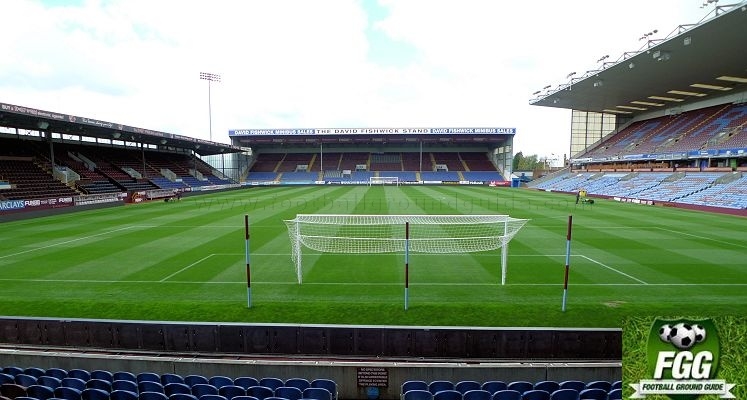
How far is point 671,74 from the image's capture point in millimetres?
36562

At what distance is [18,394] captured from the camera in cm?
532

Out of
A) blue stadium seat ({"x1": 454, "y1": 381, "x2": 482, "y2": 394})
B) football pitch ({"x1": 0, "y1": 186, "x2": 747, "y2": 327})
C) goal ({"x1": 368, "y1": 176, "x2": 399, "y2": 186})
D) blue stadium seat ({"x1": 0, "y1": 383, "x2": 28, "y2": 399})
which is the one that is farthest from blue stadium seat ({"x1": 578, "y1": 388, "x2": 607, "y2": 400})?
goal ({"x1": 368, "y1": 176, "x2": 399, "y2": 186})

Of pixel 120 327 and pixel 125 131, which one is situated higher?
pixel 125 131

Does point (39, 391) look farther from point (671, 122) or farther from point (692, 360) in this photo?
point (671, 122)

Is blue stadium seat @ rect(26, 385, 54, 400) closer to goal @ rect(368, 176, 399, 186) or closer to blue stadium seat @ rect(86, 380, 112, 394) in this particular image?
blue stadium seat @ rect(86, 380, 112, 394)

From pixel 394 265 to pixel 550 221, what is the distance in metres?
14.8

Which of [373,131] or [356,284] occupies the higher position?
[373,131]

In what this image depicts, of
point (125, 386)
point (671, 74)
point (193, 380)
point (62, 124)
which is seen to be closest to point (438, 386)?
point (193, 380)

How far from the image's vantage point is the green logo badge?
8.98ft

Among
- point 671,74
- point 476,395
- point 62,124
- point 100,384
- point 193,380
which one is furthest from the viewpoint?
point 671,74

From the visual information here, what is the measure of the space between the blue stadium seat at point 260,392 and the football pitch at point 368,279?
11.2ft

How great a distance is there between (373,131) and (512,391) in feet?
217

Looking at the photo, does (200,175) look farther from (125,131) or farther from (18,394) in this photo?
(18,394)

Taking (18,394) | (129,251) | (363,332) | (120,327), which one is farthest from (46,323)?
(129,251)
